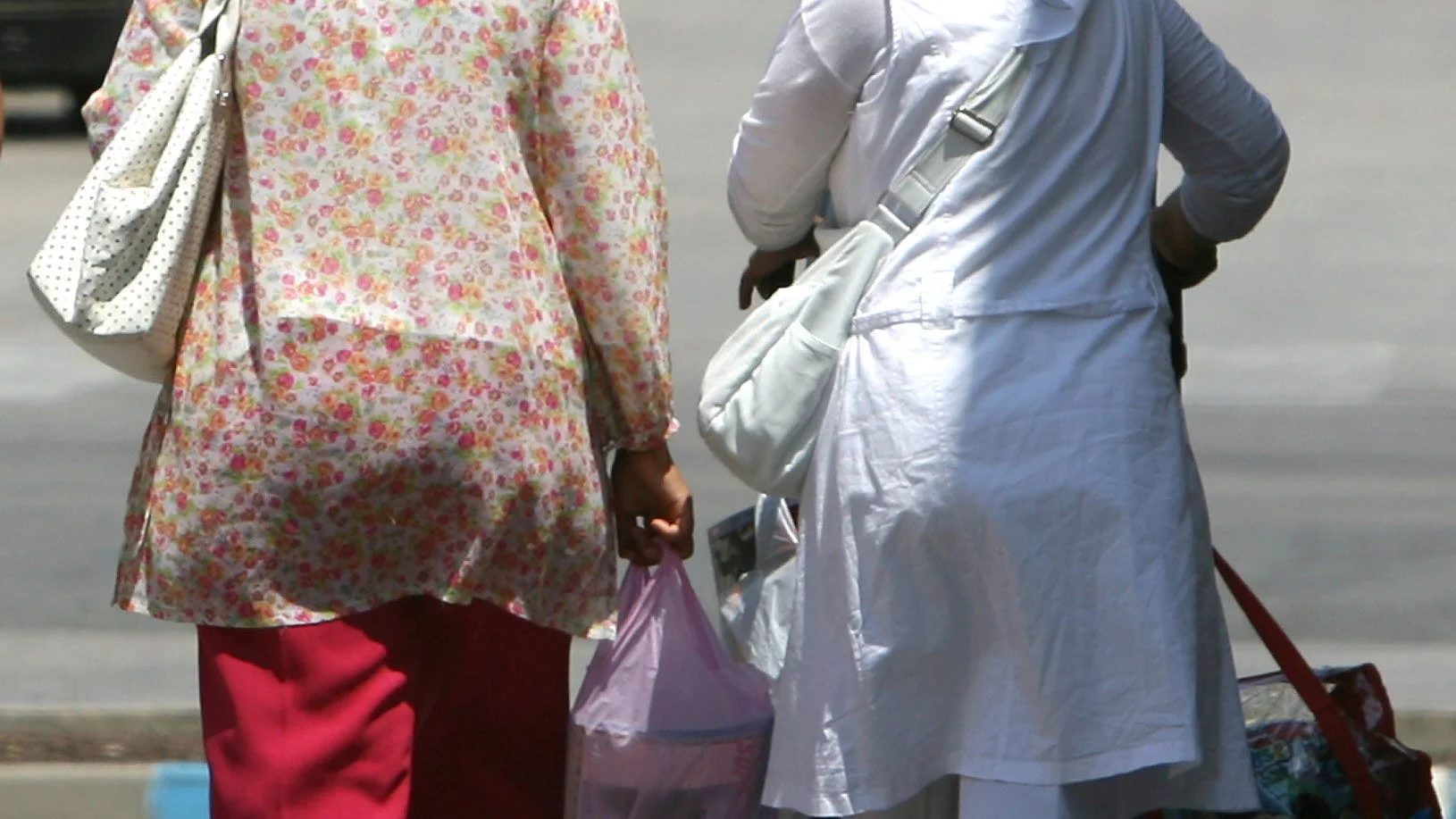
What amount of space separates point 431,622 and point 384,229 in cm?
55

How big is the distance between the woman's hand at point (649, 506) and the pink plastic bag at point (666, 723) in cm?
4

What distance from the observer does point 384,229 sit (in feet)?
9.24

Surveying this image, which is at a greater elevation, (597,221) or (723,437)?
(597,221)

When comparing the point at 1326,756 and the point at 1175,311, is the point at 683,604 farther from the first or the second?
the point at 1326,756

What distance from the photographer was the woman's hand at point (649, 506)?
3.10 metres

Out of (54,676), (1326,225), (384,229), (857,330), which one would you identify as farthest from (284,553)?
(1326,225)

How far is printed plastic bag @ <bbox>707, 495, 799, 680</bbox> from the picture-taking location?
3.39m

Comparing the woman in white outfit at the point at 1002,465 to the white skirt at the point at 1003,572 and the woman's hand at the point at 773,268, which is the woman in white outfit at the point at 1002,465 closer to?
the white skirt at the point at 1003,572

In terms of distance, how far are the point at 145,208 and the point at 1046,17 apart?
1.13 meters

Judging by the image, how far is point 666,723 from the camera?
3229 millimetres

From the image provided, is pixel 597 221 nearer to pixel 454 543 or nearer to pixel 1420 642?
pixel 454 543

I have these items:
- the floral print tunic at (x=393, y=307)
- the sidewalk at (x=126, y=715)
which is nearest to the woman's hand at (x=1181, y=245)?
the floral print tunic at (x=393, y=307)

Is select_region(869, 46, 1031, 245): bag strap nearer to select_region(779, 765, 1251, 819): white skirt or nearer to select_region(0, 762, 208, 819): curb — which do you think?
select_region(779, 765, 1251, 819): white skirt

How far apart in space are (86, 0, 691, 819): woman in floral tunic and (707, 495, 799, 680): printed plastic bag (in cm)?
40
